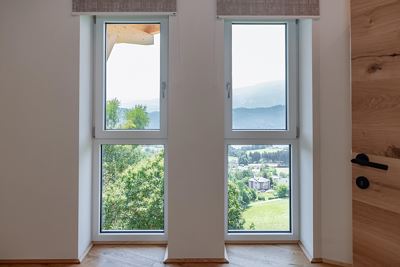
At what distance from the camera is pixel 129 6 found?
2121mm

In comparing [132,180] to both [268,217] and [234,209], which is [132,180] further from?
[268,217]

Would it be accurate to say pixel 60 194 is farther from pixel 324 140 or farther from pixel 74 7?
pixel 324 140

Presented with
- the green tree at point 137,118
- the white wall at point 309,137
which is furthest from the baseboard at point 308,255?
the green tree at point 137,118

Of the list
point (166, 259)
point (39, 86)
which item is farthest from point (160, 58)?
point (166, 259)

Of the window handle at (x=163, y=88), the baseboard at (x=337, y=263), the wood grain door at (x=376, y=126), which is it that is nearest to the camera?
the wood grain door at (x=376, y=126)

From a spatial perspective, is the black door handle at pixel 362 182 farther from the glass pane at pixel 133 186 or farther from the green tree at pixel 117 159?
the green tree at pixel 117 159

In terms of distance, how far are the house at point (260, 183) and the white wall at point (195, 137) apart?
43cm

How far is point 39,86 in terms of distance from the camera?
2.09m

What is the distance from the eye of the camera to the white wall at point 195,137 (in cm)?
212

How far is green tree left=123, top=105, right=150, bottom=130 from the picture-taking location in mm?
2430

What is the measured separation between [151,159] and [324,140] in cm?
130

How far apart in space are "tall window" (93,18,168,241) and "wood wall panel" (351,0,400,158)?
4.80 ft

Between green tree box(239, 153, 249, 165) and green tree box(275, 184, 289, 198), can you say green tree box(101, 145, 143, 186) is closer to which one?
green tree box(239, 153, 249, 165)

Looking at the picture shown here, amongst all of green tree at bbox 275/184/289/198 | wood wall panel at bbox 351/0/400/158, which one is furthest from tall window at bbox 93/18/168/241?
wood wall panel at bbox 351/0/400/158
